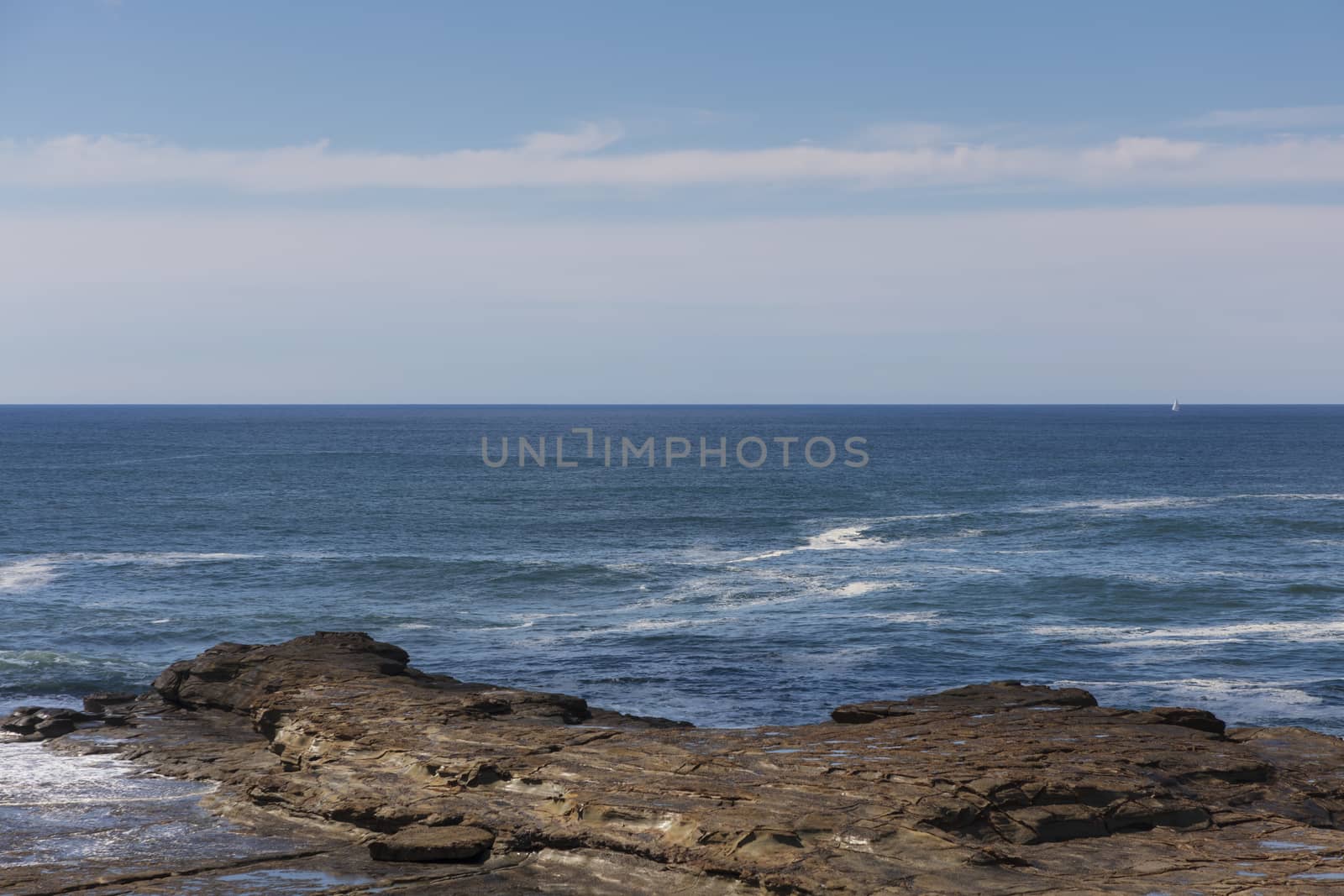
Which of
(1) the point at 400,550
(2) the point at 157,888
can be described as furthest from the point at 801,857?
(1) the point at 400,550

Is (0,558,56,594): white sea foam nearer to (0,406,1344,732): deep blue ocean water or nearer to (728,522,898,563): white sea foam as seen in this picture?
(0,406,1344,732): deep blue ocean water

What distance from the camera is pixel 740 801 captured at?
17938mm

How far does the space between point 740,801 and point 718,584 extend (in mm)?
34618

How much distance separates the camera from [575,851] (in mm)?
17328

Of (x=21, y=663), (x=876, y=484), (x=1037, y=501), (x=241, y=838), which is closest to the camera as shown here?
(x=241, y=838)

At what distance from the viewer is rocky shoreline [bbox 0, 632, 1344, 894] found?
16.1m

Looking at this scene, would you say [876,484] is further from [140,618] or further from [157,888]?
[157,888]

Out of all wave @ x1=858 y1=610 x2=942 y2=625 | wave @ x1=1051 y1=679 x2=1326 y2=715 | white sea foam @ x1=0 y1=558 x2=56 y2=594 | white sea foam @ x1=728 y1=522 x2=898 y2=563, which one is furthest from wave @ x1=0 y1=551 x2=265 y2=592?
wave @ x1=1051 y1=679 x2=1326 y2=715

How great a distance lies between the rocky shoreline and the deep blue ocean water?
897cm

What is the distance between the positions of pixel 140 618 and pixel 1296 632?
1677 inches

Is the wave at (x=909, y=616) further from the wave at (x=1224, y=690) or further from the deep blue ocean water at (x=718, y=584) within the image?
the wave at (x=1224, y=690)

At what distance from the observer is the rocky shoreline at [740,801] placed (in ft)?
52.9


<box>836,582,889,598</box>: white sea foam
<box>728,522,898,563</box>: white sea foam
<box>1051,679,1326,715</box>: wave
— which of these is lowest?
<box>1051,679,1326,715</box>: wave

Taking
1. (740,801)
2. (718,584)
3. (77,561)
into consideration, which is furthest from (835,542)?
(740,801)
